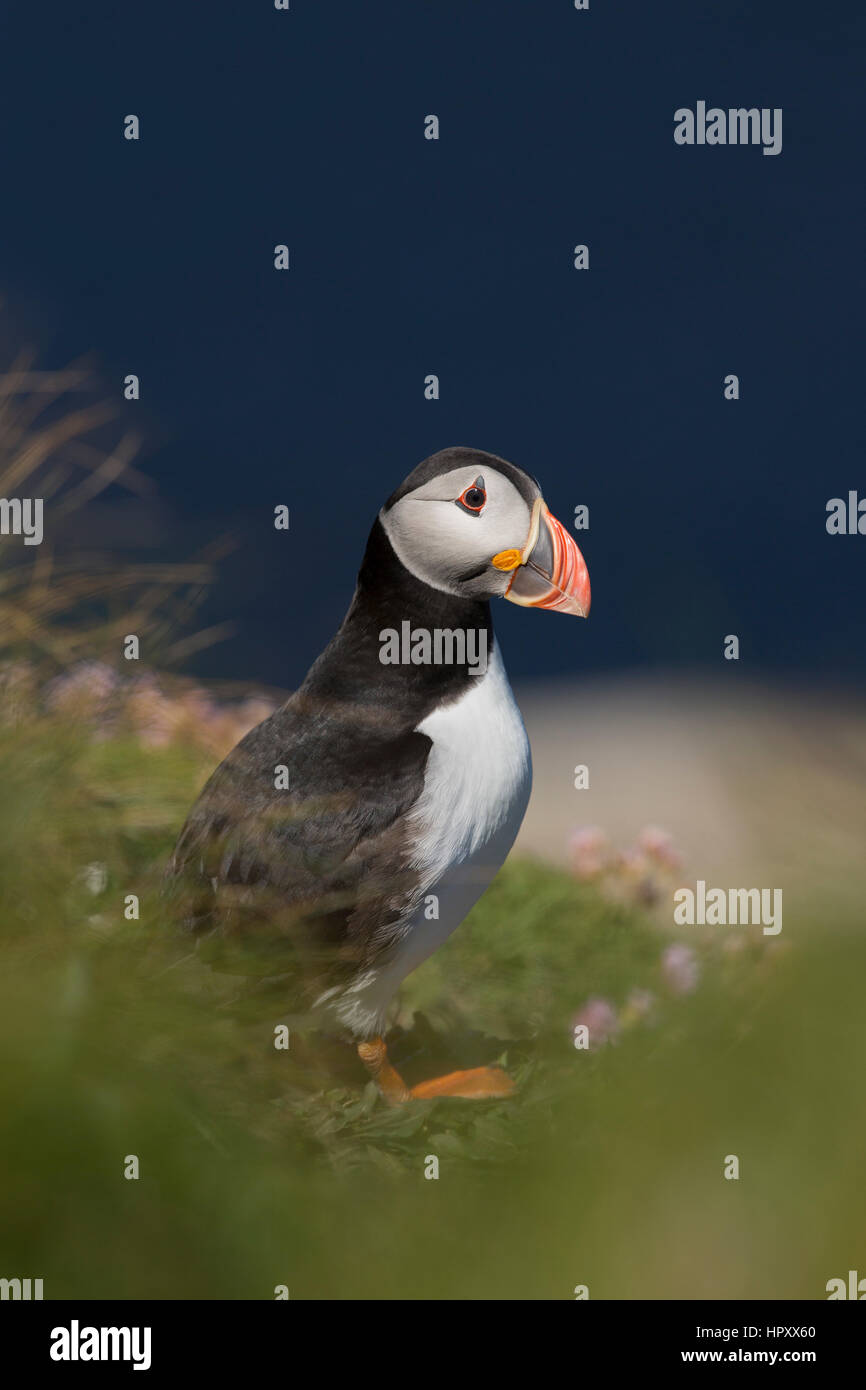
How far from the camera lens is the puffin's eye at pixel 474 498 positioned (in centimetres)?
383

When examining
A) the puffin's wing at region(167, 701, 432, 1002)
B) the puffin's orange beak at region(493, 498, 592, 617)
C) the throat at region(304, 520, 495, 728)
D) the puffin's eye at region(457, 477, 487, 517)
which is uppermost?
the puffin's eye at region(457, 477, 487, 517)

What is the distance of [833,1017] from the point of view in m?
1.20

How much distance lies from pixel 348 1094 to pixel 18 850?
1776 mm

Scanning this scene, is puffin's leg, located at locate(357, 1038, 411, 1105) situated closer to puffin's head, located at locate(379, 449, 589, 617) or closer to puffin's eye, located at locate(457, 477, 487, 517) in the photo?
puffin's head, located at locate(379, 449, 589, 617)

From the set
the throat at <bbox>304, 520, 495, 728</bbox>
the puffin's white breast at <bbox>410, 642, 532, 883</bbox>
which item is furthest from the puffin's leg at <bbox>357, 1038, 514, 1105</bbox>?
the throat at <bbox>304, 520, 495, 728</bbox>

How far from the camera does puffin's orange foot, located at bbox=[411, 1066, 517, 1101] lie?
144 inches

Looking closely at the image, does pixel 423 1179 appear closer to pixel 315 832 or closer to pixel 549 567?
pixel 315 832

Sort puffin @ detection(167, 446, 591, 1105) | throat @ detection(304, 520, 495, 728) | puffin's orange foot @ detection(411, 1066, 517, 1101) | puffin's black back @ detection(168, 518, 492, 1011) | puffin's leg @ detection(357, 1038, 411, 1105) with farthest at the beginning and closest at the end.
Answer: throat @ detection(304, 520, 495, 728) < puffin's leg @ detection(357, 1038, 411, 1105) < puffin's orange foot @ detection(411, 1066, 517, 1101) < puffin @ detection(167, 446, 591, 1105) < puffin's black back @ detection(168, 518, 492, 1011)

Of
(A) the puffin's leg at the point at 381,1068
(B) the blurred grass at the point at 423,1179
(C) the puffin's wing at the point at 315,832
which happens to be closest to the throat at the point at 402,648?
(C) the puffin's wing at the point at 315,832

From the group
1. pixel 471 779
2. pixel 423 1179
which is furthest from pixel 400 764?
pixel 423 1179

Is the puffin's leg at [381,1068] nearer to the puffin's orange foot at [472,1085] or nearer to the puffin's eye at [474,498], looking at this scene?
the puffin's orange foot at [472,1085]

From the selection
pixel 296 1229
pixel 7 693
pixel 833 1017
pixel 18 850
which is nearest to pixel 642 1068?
pixel 833 1017

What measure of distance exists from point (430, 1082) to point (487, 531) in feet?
5.33

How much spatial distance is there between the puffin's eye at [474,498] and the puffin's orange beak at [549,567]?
154mm
